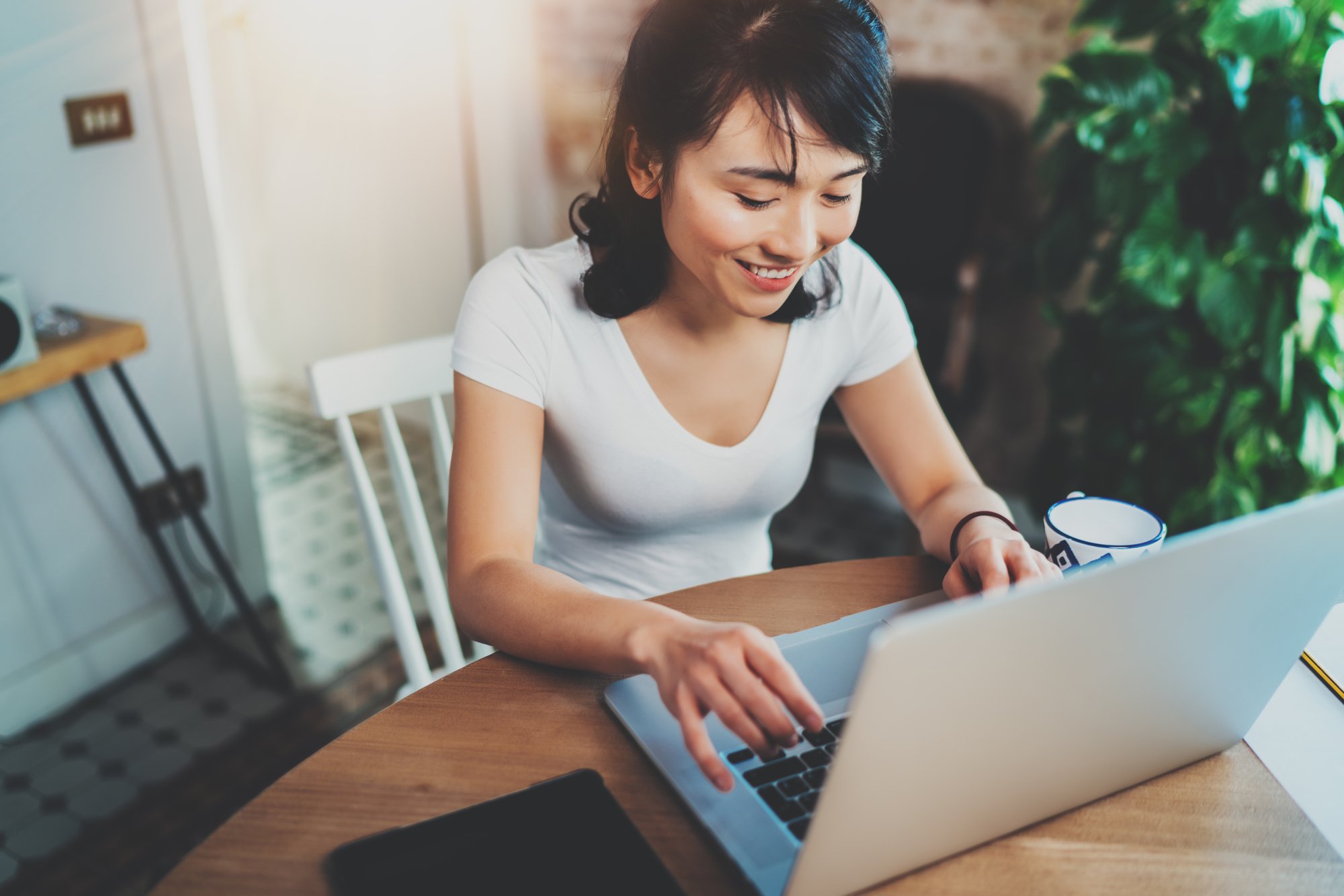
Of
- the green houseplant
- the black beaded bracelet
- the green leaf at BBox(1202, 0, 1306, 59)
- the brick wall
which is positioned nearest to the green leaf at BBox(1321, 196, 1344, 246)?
the green houseplant

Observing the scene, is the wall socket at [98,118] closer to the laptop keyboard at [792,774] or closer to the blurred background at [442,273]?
the blurred background at [442,273]

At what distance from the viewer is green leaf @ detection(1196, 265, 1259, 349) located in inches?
65.0

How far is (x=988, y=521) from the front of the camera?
3.29ft

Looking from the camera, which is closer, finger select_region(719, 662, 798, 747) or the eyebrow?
finger select_region(719, 662, 798, 747)

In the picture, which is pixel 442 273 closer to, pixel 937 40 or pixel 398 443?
pixel 937 40

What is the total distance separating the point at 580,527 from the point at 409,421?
224cm

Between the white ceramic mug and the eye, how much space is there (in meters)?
0.37

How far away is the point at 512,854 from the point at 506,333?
57cm

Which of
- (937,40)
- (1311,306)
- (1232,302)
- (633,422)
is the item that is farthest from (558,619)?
(937,40)

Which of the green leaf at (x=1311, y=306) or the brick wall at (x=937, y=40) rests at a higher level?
the brick wall at (x=937, y=40)

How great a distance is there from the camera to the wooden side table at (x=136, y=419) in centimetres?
169

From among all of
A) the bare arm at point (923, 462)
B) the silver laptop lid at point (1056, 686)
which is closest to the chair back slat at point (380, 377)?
the bare arm at point (923, 462)

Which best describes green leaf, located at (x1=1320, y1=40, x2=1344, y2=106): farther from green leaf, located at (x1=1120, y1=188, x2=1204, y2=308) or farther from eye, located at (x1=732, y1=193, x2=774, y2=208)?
eye, located at (x1=732, y1=193, x2=774, y2=208)

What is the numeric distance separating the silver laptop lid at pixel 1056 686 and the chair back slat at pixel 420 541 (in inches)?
29.4
